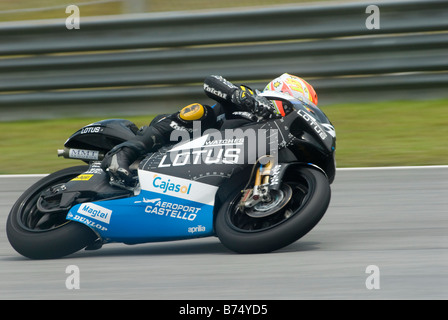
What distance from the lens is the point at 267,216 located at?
15.5 feet

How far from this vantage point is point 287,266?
4.48 m

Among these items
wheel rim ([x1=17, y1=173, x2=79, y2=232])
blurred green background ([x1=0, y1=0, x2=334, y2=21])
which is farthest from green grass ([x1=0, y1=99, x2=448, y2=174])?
wheel rim ([x1=17, y1=173, x2=79, y2=232])

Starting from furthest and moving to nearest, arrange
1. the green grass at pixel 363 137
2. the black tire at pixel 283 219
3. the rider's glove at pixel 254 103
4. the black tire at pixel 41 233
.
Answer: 1. the green grass at pixel 363 137
2. the black tire at pixel 41 233
3. the rider's glove at pixel 254 103
4. the black tire at pixel 283 219

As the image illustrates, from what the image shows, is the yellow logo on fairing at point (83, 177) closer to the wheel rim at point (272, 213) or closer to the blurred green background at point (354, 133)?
the wheel rim at point (272, 213)

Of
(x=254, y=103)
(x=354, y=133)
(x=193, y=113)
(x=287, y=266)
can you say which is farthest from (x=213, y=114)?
(x=354, y=133)

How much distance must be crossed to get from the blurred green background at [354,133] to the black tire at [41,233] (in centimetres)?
277

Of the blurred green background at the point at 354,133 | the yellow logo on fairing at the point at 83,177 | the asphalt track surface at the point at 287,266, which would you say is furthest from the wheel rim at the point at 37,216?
the blurred green background at the point at 354,133

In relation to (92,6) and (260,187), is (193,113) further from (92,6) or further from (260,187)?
(92,6)

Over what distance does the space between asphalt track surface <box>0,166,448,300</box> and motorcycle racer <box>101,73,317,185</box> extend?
25.1 inches

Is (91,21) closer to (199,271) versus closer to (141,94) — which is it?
(141,94)

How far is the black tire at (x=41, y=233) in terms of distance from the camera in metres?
4.97

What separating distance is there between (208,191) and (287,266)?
0.74m
